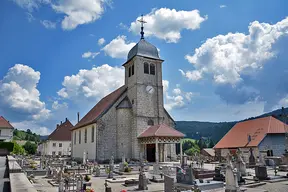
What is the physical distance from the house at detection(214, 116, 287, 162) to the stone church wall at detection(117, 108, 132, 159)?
532 inches

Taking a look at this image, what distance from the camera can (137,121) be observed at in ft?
107

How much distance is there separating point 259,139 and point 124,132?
56.1 feet

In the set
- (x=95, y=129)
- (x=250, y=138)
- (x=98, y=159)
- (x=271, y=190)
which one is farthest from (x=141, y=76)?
(x=271, y=190)

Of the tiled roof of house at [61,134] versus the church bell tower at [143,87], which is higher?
the church bell tower at [143,87]

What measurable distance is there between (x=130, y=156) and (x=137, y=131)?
11.6 feet

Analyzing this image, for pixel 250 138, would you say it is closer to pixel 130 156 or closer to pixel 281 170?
pixel 281 170

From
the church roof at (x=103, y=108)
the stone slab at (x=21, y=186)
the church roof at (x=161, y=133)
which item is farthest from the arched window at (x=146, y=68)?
the stone slab at (x=21, y=186)

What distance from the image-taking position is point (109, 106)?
108 ft

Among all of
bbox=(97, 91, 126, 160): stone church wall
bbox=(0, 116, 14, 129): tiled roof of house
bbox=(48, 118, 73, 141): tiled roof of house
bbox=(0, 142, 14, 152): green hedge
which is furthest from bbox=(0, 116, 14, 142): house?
bbox=(97, 91, 126, 160): stone church wall

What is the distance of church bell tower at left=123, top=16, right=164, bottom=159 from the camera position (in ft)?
108

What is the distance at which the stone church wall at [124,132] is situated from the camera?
3236 centimetres

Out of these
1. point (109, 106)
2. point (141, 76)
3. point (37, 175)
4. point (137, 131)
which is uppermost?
point (141, 76)

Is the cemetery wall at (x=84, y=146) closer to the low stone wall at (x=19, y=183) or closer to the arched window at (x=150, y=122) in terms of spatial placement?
the arched window at (x=150, y=122)

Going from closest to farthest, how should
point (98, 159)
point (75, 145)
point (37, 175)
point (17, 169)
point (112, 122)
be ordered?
point (17, 169), point (37, 175), point (98, 159), point (112, 122), point (75, 145)
